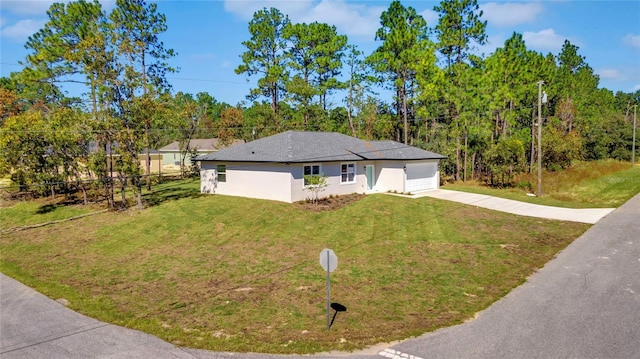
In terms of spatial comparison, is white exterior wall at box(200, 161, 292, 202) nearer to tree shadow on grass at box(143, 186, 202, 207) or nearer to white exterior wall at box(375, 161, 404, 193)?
tree shadow on grass at box(143, 186, 202, 207)

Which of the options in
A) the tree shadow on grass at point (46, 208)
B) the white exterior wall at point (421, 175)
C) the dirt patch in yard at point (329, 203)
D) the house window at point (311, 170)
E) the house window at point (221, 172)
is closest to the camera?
the dirt patch in yard at point (329, 203)

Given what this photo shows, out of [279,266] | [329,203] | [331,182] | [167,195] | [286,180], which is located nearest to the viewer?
[279,266]

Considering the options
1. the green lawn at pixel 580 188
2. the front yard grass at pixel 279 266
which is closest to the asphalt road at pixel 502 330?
the front yard grass at pixel 279 266

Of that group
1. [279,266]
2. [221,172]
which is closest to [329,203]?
[221,172]

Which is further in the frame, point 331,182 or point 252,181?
point 331,182

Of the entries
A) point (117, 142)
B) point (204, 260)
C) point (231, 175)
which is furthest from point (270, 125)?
point (204, 260)

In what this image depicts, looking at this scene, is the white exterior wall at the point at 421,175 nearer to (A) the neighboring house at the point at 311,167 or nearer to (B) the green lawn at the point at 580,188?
(A) the neighboring house at the point at 311,167

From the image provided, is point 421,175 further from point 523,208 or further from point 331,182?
point 331,182

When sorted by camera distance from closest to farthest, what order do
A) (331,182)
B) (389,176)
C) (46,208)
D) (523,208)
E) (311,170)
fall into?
(523,208)
(311,170)
(46,208)
(331,182)
(389,176)
